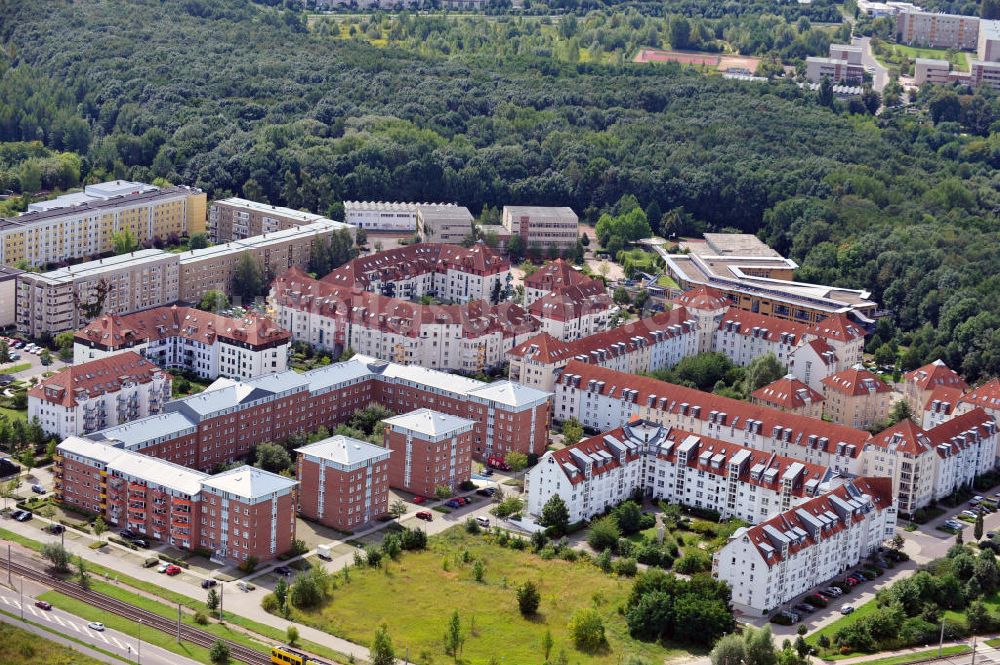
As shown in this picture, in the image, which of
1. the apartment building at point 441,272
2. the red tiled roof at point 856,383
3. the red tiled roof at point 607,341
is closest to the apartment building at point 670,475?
the red tiled roof at point 607,341

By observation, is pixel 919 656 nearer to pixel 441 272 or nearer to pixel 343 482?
pixel 343 482

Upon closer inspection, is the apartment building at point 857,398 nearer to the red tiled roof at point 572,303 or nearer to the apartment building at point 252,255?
the red tiled roof at point 572,303

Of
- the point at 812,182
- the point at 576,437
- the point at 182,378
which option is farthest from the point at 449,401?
the point at 812,182

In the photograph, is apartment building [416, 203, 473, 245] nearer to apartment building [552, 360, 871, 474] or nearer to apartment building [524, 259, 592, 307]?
apartment building [524, 259, 592, 307]

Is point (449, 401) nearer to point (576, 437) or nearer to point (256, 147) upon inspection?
point (576, 437)

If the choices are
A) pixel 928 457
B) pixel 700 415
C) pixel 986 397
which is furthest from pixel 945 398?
pixel 700 415

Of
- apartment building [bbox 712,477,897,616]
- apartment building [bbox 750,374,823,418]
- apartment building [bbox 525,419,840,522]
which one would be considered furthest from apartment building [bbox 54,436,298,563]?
apartment building [bbox 750,374,823,418]
